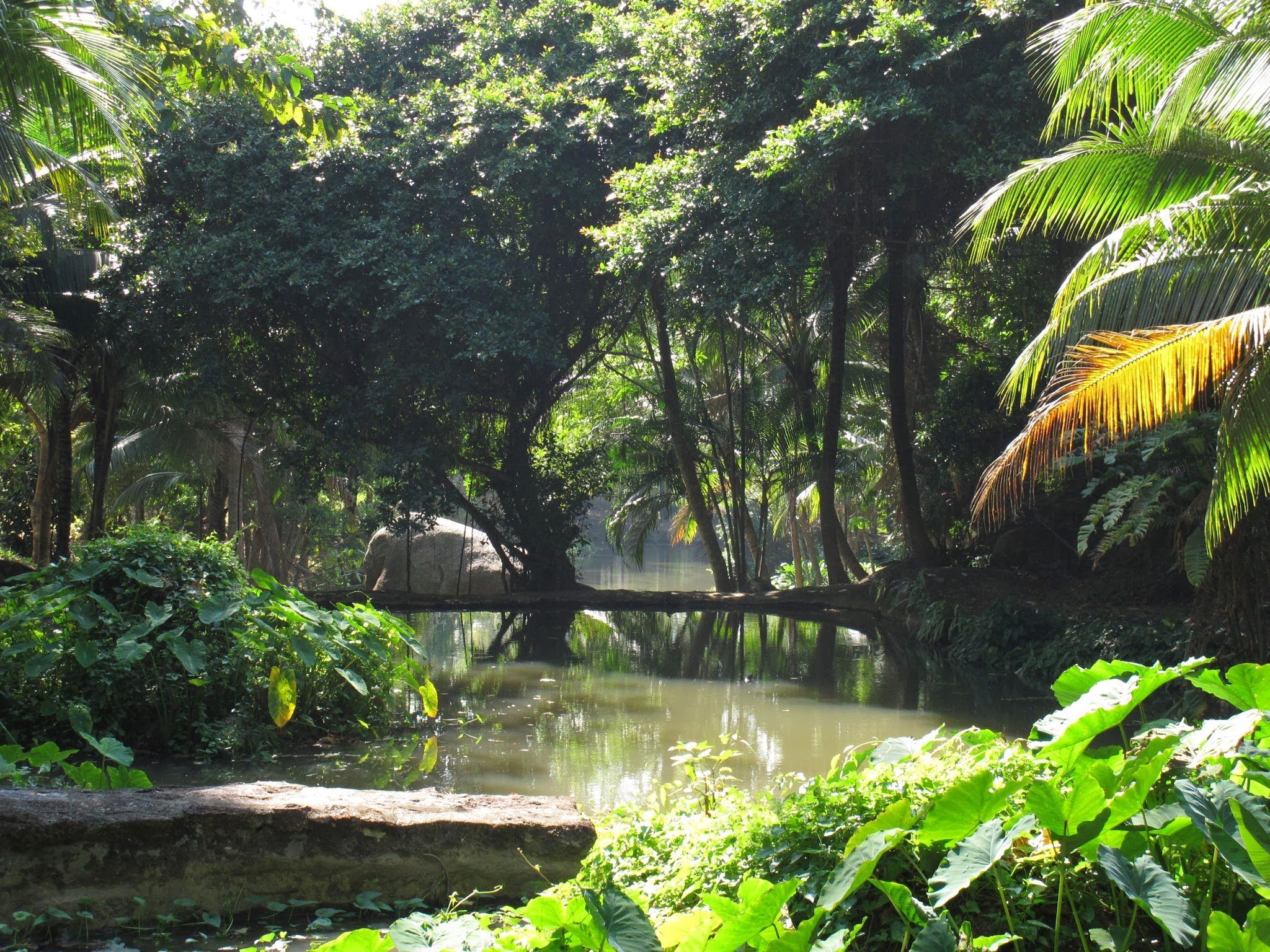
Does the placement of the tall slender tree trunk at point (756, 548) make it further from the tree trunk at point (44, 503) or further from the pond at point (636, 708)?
the tree trunk at point (44, 503)

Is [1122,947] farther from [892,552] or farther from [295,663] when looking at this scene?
[892,552]

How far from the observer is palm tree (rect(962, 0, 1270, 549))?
5750 mm

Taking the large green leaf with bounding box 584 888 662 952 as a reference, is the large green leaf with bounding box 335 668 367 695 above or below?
above

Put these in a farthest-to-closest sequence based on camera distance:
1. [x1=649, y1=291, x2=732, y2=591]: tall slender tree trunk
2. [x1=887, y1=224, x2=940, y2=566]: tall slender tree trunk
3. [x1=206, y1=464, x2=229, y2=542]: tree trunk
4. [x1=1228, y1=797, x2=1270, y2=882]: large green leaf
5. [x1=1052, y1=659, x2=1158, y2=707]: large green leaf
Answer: [x1=206, y1=464, x2=229, y2=542]: tree trunk, [x1=649, y1=291, x2=732, y2=591]: tall slender tree trunk, [x1=887, y1=224, x2=940, y2=566]: tall slender tree trunk, [x1=1052, y1=659, x2=1158, y2=707]: large green leaf, [x1=1228, y1=797, x2=1270, y2=882]: large green leaf

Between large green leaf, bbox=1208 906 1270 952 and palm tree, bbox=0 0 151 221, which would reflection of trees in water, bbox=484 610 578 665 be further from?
large green leaf, bbox=1208 906 1270 952

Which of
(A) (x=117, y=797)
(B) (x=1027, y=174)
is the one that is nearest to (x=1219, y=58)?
(B) (x=1027, y=174)

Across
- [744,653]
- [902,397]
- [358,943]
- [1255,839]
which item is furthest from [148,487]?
[1255,839]

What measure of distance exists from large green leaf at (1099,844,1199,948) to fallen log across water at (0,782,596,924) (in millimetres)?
2052

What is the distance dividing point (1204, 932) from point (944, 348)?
15506 millimetres

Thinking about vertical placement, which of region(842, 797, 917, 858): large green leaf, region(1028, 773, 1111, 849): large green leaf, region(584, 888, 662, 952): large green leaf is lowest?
region(584, 888, 662, 952): large green leaf

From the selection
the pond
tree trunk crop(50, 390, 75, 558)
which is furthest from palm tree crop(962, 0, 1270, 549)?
tree trunk crop(50, 390, 75, 558)

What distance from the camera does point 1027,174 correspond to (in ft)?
22.6

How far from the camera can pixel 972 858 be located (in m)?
2.41

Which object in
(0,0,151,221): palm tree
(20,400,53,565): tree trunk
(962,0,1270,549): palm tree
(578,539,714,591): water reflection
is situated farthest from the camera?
(578,539,714,591): water reflection
